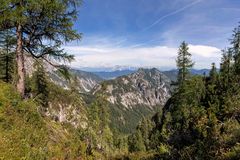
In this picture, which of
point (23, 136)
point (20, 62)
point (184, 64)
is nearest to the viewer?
point (23, 136)

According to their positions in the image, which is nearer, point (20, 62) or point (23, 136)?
point (23, 136)

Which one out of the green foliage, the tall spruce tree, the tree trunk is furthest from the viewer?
the tall spruce tree

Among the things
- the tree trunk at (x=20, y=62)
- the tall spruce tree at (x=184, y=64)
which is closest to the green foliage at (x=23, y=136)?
the tree trunk at (x=20, y=62)

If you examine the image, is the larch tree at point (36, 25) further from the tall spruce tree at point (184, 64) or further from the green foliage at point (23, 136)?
the tall spruce tree at point (184, 64)

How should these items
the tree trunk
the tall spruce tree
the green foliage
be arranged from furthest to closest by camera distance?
the tall spruce tree, the tree trunk, the green foliage

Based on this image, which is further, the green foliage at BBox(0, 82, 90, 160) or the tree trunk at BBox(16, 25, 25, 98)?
the tree trunk at BBox(16, 25, 25, 98)

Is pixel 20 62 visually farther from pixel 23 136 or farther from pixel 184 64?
pixel 184 64

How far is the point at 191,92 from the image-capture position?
52.8 metres

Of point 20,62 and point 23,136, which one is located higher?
point 20,62

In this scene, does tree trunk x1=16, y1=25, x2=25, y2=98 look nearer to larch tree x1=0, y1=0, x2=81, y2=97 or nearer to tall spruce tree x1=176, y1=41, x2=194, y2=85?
larch tree x1=0, y1=0, x2=81, y2=97

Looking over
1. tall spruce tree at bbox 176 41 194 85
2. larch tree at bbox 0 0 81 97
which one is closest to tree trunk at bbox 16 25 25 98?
larch tree at bbox 0 0 81 97

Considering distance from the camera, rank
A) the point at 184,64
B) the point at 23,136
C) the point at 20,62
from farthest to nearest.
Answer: the point at 184,64 < the point at 20,62 < the point at 23,136

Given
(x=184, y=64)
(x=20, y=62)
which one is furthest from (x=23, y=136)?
(x=184, y=64)

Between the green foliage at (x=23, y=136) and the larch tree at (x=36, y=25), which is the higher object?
the larch tree at (x=36, y=25)
